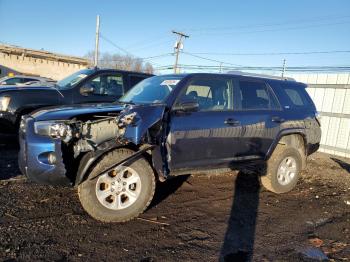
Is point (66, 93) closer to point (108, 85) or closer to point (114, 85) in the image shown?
point (108, 85)

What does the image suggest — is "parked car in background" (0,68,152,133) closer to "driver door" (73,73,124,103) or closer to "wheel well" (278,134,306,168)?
"driver door" (73,73,124,103)

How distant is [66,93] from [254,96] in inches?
161

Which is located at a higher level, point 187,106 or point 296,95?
point 296,95

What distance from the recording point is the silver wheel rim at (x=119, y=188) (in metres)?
4.45

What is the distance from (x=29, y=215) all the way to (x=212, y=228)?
7.36 ft

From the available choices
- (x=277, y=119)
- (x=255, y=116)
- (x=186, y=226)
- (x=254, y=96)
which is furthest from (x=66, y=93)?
(x=186, y=226)

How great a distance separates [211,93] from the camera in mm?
5457

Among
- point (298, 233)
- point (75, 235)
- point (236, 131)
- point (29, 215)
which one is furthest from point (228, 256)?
point (29, 215)

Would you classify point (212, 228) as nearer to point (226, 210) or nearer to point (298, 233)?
point (226, 210)

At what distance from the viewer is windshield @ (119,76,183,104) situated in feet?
17.1

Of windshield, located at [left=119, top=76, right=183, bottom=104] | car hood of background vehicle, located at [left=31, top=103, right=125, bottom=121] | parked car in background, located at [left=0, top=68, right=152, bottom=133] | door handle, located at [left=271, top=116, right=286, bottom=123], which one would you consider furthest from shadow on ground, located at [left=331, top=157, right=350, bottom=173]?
car hood of background vehicle, located at [left=31, top=103, right=125, bottom=121]

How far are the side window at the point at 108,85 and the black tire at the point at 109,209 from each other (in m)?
4.04

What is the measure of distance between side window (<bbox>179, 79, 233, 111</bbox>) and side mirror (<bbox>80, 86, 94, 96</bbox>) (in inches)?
109

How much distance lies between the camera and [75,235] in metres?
4.07
